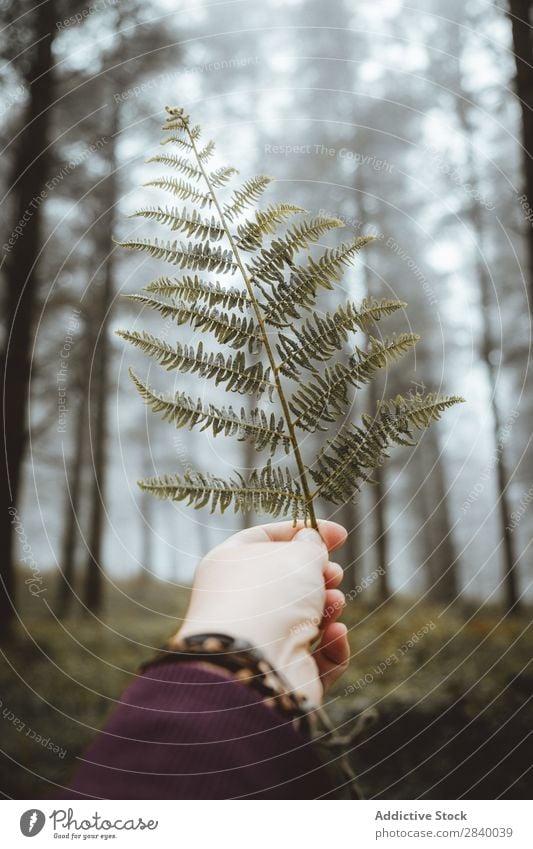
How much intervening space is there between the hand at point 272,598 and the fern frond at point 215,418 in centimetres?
21

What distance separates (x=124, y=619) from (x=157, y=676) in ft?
25.9

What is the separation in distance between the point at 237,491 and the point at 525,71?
3663mm

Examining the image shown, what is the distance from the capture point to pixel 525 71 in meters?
3.40

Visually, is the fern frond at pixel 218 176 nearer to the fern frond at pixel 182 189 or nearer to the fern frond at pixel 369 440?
the fern frond at pixel 182 189

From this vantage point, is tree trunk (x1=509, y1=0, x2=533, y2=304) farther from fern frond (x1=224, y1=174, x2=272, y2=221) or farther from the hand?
the hand

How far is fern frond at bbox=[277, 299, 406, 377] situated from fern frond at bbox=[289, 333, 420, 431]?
0.12 ft

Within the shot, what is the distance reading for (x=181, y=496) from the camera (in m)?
0.92

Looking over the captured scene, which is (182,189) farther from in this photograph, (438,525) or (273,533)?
(438,525)

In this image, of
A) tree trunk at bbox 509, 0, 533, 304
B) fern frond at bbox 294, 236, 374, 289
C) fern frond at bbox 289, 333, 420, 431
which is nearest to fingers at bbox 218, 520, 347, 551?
fern frond at bbox 289, 333, 420, 431

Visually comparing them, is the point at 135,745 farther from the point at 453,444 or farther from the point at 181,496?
the point at 453,444

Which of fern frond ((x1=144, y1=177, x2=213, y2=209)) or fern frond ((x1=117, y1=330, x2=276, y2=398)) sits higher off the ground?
fern frond ((x1=144, y1=177, x2=213, y2=209))

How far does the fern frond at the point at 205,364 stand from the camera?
98 centimetres

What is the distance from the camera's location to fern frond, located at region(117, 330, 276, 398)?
3.20 ft
